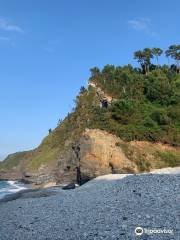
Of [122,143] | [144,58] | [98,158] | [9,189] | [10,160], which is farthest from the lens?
[10,160]

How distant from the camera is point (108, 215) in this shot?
17266 millimetres

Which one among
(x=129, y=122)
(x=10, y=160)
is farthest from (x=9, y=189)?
(x=10, y=160)

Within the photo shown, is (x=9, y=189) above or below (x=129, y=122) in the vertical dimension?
below

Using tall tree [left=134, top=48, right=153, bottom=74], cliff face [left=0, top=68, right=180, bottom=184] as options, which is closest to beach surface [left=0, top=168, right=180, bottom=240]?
cliff face [left=0, top=68, right=180, bottom=184]

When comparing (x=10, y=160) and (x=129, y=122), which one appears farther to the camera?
(x=10, y=160)

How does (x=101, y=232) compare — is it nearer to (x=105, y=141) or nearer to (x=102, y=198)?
(x=102, y=198)

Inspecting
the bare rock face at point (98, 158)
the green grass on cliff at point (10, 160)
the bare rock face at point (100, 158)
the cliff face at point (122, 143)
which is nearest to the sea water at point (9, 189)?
the cliff face at point (122, 143)

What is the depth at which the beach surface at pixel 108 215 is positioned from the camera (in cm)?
1454

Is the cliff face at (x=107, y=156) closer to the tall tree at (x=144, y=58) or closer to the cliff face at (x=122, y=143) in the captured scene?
the cliff face at (x=122, y=143)

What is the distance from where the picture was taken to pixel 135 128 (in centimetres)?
4934

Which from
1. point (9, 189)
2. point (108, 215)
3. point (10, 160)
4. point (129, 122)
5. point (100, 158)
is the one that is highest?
point (10, 160)

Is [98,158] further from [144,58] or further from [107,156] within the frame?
[144,58]

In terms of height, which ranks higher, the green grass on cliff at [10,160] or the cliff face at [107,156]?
the green grass on cliff at [10,160]

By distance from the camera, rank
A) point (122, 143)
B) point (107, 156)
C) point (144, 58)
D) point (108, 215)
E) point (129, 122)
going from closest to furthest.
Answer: point (108, 215) → point (107, 156) → point (122, 143) → point (129, 122) → point (144, 58)
